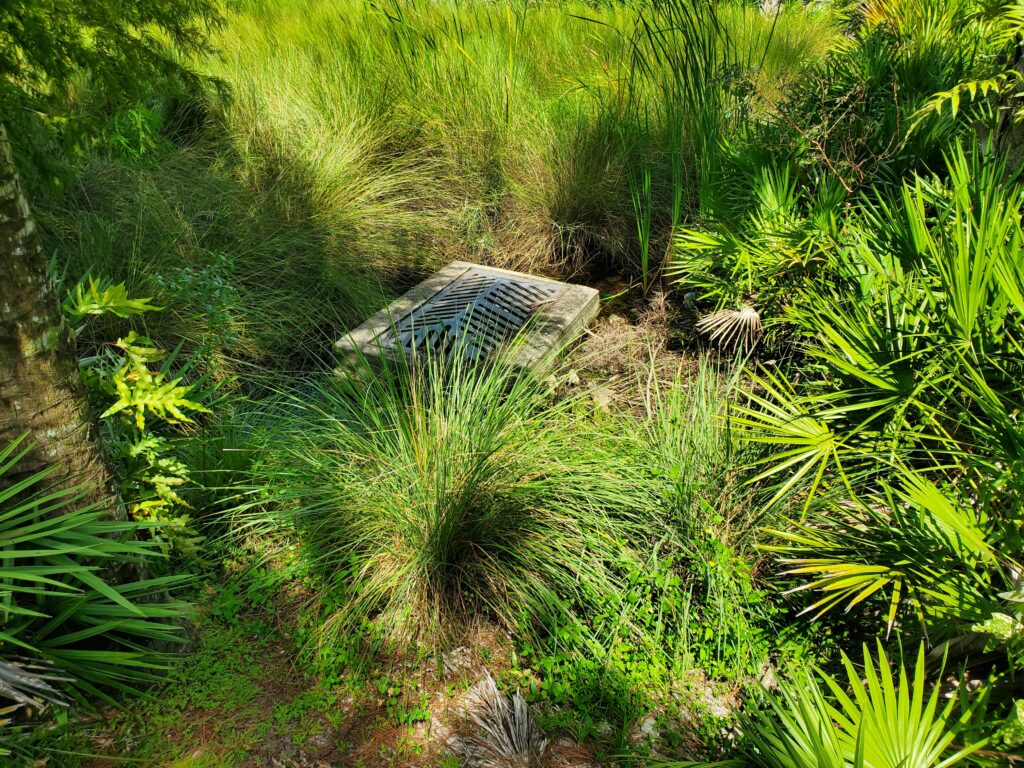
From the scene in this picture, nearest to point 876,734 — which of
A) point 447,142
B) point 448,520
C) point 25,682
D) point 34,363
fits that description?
point 448,520

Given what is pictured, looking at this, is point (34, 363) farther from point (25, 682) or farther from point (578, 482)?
point (578, 482)

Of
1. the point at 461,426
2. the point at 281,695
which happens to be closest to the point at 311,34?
the point at 461,426

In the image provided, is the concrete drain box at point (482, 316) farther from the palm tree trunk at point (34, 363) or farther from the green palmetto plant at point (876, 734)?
the green palmetto plant at point (876, 734)

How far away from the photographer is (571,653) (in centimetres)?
265

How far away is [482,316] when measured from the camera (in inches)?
169

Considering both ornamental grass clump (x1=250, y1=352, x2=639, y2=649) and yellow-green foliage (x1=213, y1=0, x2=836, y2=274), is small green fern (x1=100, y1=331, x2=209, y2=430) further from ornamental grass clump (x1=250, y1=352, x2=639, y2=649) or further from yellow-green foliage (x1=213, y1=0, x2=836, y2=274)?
yellow-green foliage (x1=213, y1=0, x2=836, y2=274)

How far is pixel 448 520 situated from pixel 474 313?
1.80 meters

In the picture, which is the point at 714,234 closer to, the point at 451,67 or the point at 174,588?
the point at 451,67

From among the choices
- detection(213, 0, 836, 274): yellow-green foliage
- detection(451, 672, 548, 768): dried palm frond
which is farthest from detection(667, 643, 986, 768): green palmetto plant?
detection(213, 0, 836, 274): yellow-green foliage

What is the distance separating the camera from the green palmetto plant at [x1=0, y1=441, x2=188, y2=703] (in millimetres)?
2027

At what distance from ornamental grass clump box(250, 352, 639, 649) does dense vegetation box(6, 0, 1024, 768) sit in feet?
0.05

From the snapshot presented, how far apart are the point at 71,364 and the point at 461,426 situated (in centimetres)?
133

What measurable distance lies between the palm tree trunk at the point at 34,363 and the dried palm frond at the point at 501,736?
1406 millimetres

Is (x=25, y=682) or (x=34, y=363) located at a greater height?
(x=34, y=363)
